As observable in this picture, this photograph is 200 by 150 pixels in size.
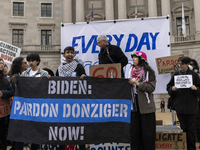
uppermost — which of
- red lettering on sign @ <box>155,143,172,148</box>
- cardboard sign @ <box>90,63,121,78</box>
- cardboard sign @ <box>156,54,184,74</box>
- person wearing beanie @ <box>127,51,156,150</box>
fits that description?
cardboard sign @ <box>156,54,184,74</box>

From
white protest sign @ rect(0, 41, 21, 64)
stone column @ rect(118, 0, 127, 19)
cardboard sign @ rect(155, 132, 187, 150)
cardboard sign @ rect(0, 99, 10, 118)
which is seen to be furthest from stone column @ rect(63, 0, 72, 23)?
cardboard sign @ rect(155, 132, 187, 150)

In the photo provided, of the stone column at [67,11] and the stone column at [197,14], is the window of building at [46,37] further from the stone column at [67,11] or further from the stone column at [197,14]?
the stone column at [197,14]

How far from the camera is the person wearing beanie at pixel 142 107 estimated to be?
13.7ft

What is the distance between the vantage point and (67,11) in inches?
1229

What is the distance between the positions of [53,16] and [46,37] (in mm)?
3166

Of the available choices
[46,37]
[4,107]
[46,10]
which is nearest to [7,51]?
[4,107]

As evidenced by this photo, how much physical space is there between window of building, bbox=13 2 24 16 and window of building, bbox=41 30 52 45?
3952mm

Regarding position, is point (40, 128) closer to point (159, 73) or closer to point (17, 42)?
point (159, 73)

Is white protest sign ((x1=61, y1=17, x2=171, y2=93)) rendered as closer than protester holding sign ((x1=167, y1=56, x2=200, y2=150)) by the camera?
No

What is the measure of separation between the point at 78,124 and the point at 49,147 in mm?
1144

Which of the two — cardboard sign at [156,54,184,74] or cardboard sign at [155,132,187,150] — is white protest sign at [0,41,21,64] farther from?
cardboard sign at [155,132,187,150]

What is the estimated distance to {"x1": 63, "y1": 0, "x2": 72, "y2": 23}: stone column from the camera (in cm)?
3115

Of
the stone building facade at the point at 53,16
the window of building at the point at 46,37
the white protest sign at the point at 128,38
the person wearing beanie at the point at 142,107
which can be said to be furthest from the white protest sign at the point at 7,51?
the window of building at the point at 46,37

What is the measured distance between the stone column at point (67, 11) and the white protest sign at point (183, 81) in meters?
27.7
